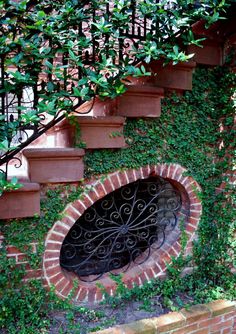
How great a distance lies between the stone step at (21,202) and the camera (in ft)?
7.45

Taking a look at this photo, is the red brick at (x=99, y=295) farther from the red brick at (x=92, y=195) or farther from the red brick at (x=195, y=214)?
the red brick at (x=195, y=214)

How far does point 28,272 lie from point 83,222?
0.83 m

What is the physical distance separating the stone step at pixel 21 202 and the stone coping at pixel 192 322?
1117mm

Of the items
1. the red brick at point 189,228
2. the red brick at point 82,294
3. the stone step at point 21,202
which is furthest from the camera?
the red brick at point 189,228

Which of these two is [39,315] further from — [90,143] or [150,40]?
[150,40]

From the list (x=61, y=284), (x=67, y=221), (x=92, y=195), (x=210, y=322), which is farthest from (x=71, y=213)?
(x=210, y=322)

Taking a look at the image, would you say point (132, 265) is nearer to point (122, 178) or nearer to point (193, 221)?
point (193, 221)

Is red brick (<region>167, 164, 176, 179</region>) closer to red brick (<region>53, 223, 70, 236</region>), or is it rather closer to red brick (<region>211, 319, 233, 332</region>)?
red brick (<region>53, 223, 70, 236</region>)

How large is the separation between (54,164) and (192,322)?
71.9 inches

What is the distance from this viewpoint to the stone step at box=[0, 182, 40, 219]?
2.27 m

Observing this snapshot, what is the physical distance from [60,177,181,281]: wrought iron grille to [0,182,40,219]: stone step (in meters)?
0.68

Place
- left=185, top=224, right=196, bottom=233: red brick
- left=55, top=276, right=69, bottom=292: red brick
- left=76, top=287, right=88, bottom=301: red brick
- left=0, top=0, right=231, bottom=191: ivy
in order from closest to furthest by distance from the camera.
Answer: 1. left=0, top=0, right=231, bottom=191: ivy
2. left=55, top=276, right=69, bottom=292: red brick
3. left=76, top=287, right=88, bottom=301: red brick
4. left=185, top=224, right=196, bottom=233: red brick

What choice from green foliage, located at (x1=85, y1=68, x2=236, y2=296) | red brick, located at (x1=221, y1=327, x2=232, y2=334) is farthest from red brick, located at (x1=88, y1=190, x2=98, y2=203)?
red brick, located at (x1=221, y1=327, x2=232, y2=334)

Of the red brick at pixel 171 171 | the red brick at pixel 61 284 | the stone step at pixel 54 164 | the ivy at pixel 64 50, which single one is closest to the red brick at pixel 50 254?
the red brick at pixel 61 284
